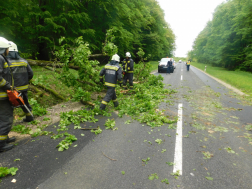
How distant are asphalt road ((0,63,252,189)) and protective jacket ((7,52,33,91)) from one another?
4.95 ft

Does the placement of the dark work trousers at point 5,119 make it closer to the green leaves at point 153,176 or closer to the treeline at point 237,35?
the green leaves at point 153,176

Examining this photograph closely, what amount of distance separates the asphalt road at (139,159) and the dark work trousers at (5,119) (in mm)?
350

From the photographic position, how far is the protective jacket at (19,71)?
3914 mm

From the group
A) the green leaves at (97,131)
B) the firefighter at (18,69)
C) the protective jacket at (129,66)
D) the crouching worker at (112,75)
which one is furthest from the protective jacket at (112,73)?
the protective jacket at (129,66)

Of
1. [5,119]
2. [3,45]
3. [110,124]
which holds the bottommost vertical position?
[110,124]

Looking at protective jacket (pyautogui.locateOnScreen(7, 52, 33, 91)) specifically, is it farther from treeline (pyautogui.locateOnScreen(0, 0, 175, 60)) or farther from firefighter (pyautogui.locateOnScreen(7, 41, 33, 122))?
treeline (pyautogui.locateOnScreen(0, 0, 175, 60))

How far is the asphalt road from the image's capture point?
2.60m

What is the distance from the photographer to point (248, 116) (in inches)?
231

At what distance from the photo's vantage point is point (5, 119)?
3.39 m

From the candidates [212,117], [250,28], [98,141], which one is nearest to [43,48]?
[98,141]

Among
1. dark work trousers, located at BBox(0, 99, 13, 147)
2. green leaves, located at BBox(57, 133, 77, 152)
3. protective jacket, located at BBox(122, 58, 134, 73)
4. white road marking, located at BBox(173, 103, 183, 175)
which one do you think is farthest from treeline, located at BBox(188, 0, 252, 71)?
dark work trousers, located at BBox(0, 99, 13, 147)

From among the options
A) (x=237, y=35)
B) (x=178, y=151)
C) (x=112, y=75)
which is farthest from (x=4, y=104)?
(x=237, y=35)

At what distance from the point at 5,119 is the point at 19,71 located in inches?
52.5

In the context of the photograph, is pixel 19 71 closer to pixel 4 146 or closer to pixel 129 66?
pixel 4 146
